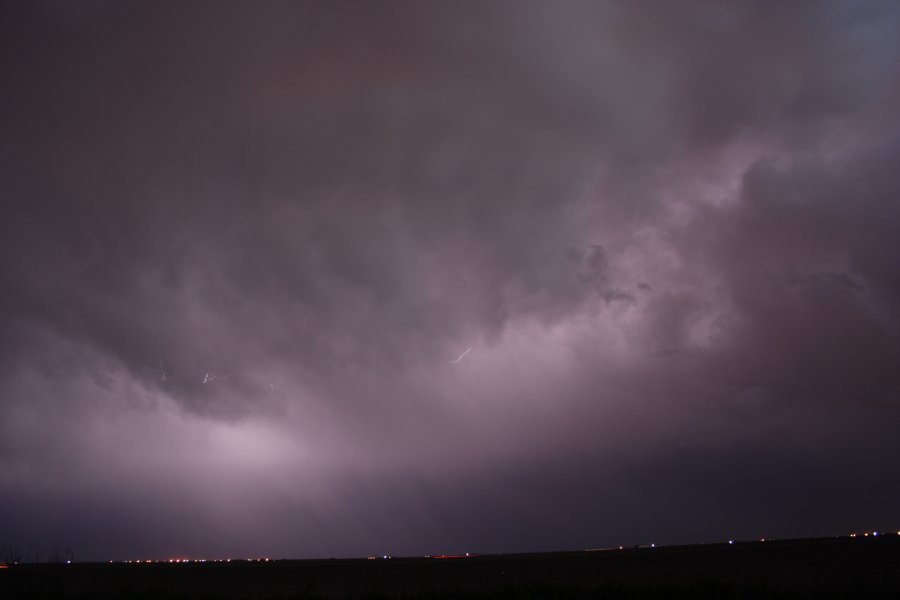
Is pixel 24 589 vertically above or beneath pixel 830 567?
above

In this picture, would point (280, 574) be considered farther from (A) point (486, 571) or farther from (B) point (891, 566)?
(B) point (891, 566)

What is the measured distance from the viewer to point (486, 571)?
68.5m

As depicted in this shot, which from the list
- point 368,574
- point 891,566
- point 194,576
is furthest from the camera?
point 194,576

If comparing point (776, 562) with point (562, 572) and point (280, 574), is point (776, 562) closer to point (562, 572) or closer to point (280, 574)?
point (562, 572)

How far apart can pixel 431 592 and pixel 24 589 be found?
822 inches

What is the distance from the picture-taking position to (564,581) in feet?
149

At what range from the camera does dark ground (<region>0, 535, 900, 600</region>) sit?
33.1 metres

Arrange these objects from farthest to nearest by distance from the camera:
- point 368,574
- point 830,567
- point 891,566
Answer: point 368,574, point 830,567, point 891,566

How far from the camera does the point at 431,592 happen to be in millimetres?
34906

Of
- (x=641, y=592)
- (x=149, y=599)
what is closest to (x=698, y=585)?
(x=641, y=592)

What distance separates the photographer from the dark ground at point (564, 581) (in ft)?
108

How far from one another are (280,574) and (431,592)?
45225mm

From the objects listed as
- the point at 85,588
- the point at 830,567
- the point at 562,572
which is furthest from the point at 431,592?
the point at 830,567

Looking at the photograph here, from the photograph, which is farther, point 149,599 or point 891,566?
point 891,566
